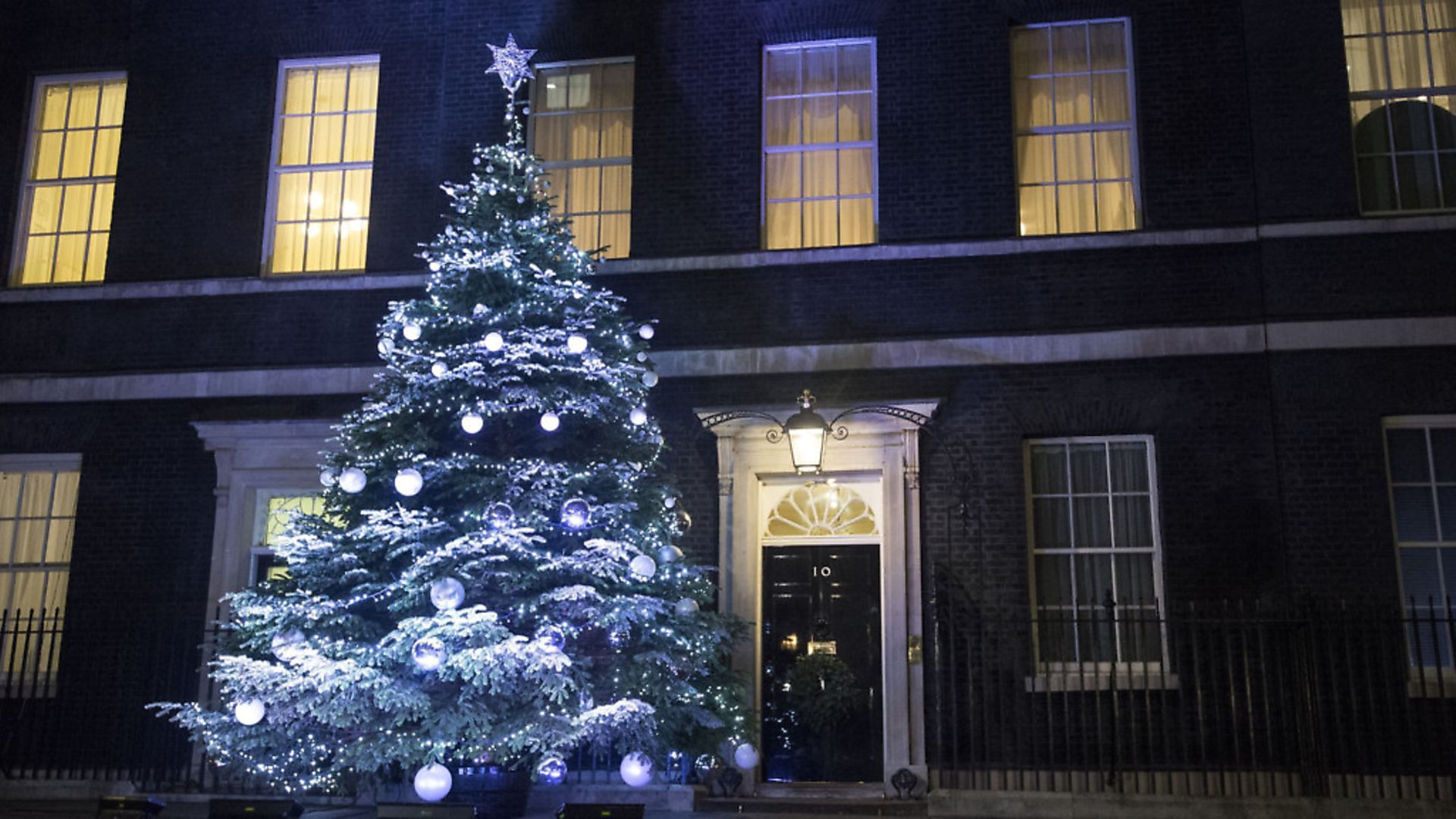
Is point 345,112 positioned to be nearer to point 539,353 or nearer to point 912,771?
point 539,353

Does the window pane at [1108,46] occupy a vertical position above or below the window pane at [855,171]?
above

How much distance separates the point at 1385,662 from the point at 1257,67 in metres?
5.60

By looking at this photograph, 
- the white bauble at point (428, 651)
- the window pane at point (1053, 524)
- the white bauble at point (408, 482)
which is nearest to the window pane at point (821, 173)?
the window pane at point (1053, 524)

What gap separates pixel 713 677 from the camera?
411 inches

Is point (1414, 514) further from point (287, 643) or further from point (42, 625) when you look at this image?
point (42, 625)

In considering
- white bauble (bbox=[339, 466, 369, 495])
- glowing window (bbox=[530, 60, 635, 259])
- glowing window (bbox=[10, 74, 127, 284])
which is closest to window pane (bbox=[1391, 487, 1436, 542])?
glowing window (bbox=[530, 60, 635, 259])

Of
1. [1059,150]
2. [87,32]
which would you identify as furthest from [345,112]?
[1059,150]

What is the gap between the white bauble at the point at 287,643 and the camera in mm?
8984

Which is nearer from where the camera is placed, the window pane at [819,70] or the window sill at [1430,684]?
the window sill at [1430,684]

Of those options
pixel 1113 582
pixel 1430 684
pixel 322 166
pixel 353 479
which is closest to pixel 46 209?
pixel 322 166

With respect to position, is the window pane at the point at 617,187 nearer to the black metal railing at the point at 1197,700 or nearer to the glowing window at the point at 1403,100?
the black metal railing at the point at 1197,700

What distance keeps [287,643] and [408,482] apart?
4.60 feet

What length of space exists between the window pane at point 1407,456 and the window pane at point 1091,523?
2.55 meters

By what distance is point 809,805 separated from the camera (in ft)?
37.8
